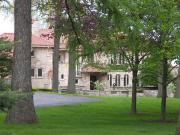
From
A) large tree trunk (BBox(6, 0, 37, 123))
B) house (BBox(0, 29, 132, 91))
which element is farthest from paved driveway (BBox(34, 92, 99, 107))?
house (BBox(0, 29, 132, 91))

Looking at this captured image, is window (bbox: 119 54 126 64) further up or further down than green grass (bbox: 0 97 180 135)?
further up

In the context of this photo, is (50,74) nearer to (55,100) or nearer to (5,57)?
(55,100)

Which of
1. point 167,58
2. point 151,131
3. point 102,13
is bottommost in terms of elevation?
point 151,131

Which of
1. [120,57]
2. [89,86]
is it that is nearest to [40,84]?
[89,86]

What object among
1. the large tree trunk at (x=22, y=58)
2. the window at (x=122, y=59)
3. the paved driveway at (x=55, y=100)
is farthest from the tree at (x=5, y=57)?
the paved driveway at (x=55, y=100)

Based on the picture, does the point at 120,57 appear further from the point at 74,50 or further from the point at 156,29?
the point at 156,29

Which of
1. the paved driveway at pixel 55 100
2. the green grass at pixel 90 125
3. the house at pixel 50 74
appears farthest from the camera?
the house at pixel 50 74

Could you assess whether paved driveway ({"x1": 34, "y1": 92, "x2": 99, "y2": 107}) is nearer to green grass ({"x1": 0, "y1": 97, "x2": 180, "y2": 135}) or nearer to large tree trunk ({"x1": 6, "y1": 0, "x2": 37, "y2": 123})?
green grass ({"x1": 0, "y1": 97, "x2": 180, "y2": 135})

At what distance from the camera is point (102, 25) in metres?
20.3

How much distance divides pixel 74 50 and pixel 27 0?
18.9ft

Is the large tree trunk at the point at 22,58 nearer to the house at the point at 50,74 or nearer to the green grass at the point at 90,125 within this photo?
the green grass at the point at 90,125

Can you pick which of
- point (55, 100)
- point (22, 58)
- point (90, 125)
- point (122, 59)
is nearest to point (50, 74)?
point (55, 100)

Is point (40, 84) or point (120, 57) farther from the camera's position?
point (40, 84)

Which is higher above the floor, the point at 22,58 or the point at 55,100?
the point at 22,58
